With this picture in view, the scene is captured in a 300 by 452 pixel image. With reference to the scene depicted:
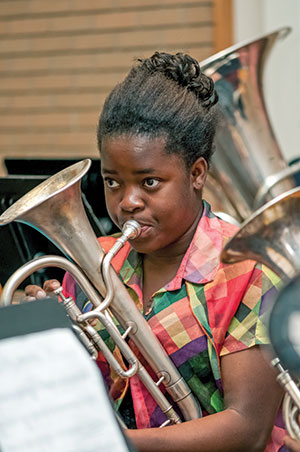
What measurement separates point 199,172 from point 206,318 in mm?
285

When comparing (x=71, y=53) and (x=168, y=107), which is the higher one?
(x=168, y=107)

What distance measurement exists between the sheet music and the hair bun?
2.42 feet

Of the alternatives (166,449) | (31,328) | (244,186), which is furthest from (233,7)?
(31,328)

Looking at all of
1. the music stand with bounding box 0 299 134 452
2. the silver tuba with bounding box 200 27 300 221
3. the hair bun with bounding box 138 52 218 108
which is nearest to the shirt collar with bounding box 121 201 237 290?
the hair bun with bounding box 138 52 218 108

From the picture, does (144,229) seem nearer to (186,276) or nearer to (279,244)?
(186,276)

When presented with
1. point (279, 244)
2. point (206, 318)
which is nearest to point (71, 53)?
point (206, 318)

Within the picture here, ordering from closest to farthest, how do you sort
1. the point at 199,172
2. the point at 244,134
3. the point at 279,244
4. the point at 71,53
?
the point at 279,244 < the point at 199,172 < the point at 244,134 < the point at 71,53

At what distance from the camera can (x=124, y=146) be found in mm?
1420

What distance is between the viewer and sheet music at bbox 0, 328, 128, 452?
859 millimetres

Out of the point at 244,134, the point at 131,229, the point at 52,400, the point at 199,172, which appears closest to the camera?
the point at 52,400

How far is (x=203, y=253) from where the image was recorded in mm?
1495

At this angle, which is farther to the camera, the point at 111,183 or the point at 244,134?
the point at 244,134

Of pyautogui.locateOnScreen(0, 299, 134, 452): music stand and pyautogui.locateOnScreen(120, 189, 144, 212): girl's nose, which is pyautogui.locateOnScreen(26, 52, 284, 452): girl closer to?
pyautogui.locateOnScreen(120, 189, 144, 212): girl's nose

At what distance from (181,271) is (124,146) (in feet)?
0.87
